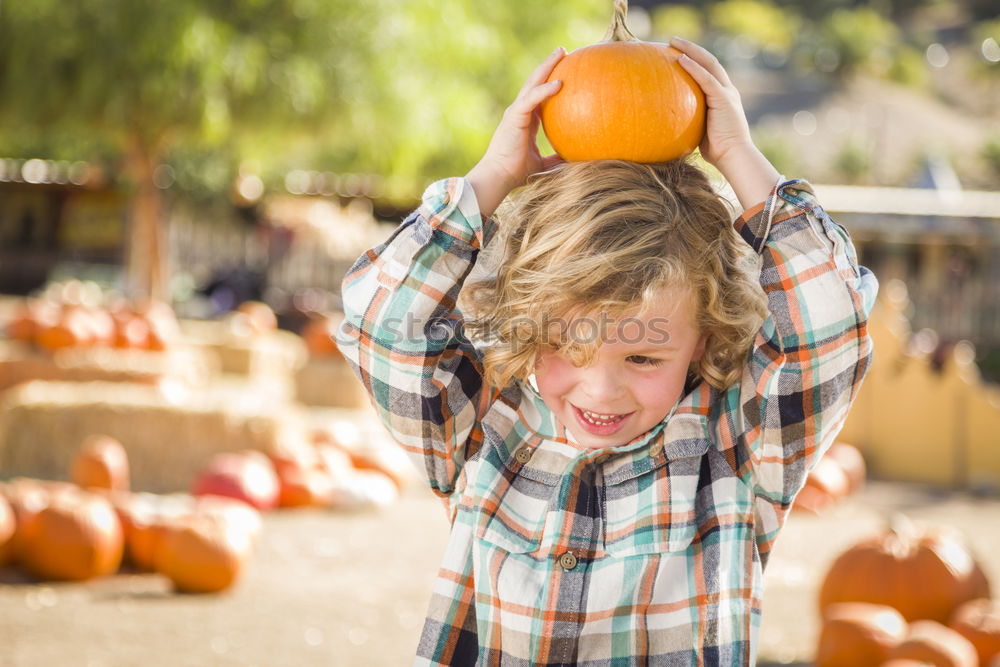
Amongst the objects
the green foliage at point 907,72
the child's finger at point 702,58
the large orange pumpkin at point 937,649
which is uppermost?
the green foliage at point 907,72

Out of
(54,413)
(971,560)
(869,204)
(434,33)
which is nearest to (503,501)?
(971,560)

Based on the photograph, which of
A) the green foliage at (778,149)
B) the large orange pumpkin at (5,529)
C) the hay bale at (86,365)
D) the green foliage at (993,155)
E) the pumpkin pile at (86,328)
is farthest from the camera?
the green foliage at (993,155)

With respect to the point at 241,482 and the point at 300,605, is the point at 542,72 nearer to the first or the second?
the point at 300,605

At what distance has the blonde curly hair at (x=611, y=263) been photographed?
5.33 feet

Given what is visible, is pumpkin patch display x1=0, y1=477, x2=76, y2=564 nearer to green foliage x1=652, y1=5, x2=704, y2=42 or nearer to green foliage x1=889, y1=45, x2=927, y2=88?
green foliage x1=652, y1=5, x2=704, y2=42

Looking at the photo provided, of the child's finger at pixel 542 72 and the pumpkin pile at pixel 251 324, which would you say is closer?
the child's finger at pixel 542 72

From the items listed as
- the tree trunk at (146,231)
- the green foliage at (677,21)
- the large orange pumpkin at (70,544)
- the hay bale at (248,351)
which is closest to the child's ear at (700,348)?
the large orange pumpkin at (70,544)

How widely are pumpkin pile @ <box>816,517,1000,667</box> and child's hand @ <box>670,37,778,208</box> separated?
7.92 ft

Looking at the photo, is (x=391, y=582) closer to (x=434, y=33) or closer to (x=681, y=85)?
(x=681, y=85)

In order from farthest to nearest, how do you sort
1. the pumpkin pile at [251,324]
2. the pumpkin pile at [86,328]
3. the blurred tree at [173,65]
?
1. the pumpkin pile at [251,324]
2. the blurred tree at [173,65]
3. the pumpkin pile at [86,328]

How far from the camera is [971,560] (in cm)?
439

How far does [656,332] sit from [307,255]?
21.0m

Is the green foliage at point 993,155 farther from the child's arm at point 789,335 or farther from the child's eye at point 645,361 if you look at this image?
the child's eye at point 645,361

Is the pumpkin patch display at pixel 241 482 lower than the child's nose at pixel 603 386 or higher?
lower
